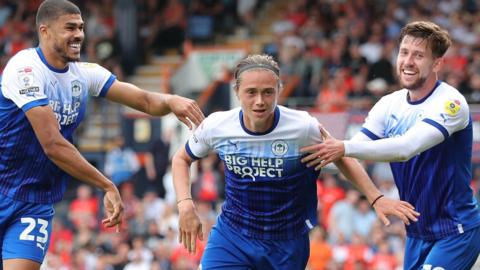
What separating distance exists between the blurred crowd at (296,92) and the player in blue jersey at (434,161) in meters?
5.74

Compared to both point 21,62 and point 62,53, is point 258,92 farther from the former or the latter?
point 21,62

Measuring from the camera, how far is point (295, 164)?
7129 mm

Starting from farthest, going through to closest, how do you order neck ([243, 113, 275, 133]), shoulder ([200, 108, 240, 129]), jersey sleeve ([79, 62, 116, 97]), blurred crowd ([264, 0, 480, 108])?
blurred crowd ([264, 0, 480, 108])
jersey sleeve ([79, 62, 116, 97])
shoulder ([200, 108, 240, 129])
neck ([243, 113, 275, 133])

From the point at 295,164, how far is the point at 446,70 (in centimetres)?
908

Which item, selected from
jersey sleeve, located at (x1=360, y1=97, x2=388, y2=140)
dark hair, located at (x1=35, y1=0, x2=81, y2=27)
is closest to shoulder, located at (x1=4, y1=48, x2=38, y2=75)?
dark hair, located at (x1=35, y1=0, x2=81, y2=27)

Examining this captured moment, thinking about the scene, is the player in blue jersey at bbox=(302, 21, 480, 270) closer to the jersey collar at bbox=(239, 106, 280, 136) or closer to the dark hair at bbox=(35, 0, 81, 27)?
the jersey collar at bbox=(239, 106, 280, 136)

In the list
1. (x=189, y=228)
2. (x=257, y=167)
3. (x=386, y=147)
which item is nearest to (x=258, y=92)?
(x=257, y=167)

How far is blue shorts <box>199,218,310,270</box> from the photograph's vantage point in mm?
7137

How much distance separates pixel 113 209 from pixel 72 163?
42 centimetres

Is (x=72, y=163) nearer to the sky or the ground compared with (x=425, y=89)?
nearer to the ground

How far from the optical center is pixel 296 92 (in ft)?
58.7

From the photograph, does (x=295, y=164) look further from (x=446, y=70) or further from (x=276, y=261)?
(x=446, y=70)

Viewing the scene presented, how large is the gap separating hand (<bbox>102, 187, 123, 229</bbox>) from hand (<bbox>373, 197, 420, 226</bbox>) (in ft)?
5.70

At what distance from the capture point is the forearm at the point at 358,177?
23.3 ft
